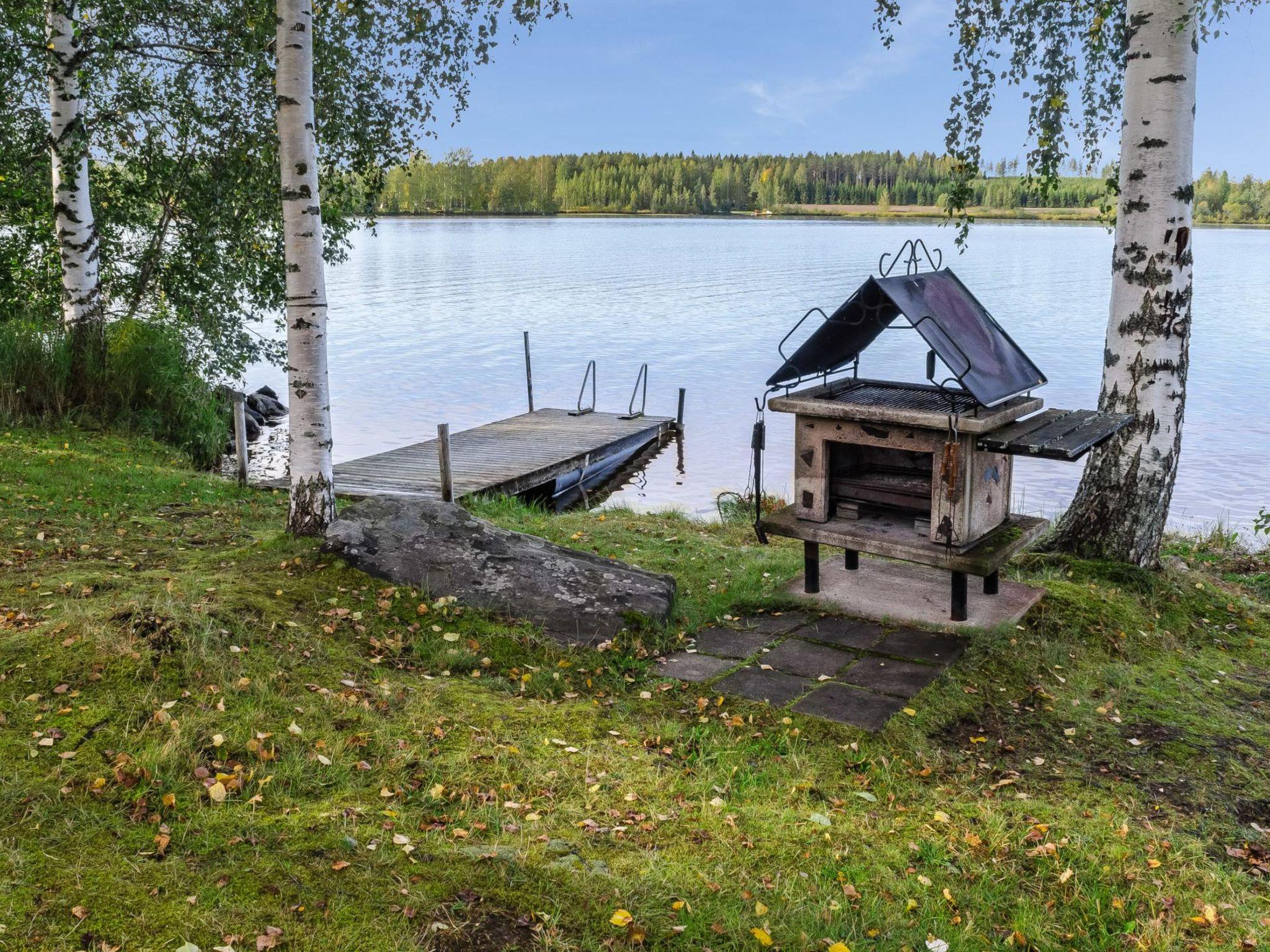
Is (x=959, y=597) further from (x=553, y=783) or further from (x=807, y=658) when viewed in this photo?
(x=553, y=783)

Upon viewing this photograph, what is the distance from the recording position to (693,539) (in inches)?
381

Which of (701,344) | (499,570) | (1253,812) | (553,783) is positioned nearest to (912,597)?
(1253,812)

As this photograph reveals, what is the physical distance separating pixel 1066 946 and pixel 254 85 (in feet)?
39.5

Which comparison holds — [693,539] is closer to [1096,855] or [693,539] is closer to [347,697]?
[347,697]

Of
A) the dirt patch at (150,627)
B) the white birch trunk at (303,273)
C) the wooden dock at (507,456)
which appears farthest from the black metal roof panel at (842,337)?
the wooden dock at (507,456)

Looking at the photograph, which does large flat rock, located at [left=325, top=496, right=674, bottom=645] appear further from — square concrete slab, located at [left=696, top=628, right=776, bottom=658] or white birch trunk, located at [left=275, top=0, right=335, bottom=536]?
white birch trunk, located at [left=275, top=0, right=335, bottom=536]

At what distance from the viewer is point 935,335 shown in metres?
5.93

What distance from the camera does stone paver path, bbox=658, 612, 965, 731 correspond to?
551cm

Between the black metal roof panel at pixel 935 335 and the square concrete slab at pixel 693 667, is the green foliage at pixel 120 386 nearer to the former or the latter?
the square concrete slab at pixel 693 667

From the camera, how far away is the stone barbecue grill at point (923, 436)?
5.95 metres

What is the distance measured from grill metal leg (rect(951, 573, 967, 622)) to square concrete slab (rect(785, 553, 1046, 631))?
4 cm

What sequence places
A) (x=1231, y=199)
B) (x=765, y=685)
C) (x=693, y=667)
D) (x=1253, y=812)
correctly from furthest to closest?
(x=1231, y=199) → (x=693, y=667) → (x=765, y=685) → (x=1253, y=812)

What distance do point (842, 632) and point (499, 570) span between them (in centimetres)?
219

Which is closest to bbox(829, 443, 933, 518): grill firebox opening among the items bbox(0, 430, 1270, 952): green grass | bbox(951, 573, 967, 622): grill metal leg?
bbox(951, 573, 967, 622): grill metal leg
